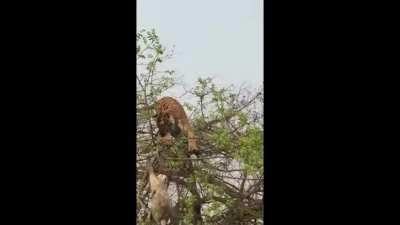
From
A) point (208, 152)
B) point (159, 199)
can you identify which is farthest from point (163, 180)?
point (208, 152)

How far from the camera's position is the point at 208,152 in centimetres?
237

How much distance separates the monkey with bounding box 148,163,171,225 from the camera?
2322mm

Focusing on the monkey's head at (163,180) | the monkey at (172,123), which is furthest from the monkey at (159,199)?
the monkey at (172,123)

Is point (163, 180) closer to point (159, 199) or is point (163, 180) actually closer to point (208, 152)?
point (159, 199)

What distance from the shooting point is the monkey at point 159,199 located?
2322 mm

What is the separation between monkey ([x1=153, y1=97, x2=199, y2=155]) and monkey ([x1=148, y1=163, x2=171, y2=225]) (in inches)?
5.9

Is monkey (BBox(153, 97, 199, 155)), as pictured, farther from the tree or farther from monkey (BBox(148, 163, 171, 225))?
monkey (BBox(148, 163, 171, 225))
